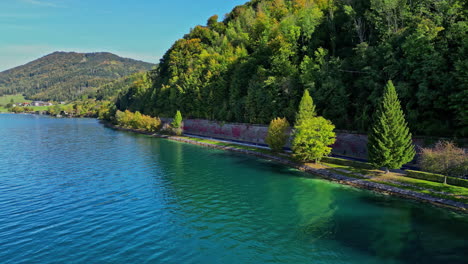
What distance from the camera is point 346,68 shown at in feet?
208

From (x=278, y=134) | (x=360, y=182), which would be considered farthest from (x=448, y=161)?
(x=278, y=134)

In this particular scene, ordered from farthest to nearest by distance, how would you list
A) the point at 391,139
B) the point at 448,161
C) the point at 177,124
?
1. the point at 177,124
2. the point at 391,139
3. the point at 448,161

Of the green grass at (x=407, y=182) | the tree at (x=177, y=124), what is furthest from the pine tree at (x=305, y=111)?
the tree at (x=177, y=124)

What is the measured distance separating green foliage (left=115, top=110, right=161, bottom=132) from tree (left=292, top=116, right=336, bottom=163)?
77564 mm

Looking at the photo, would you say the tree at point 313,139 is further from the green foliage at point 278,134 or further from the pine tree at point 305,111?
the green foliage at point 278,134

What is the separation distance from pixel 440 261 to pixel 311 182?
22874 mm

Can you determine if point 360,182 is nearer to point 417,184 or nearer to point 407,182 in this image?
point 407,182

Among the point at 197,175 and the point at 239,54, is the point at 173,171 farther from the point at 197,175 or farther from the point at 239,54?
the point at 239,54

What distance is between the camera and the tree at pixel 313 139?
50859 millimetres

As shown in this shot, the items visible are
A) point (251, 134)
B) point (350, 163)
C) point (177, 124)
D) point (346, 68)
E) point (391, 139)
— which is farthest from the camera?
point (177, 124)

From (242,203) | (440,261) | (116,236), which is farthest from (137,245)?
(440,261)

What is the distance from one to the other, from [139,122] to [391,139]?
A: 105491mm

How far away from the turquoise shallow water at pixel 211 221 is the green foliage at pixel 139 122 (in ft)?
222

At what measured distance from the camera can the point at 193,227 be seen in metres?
28.2
